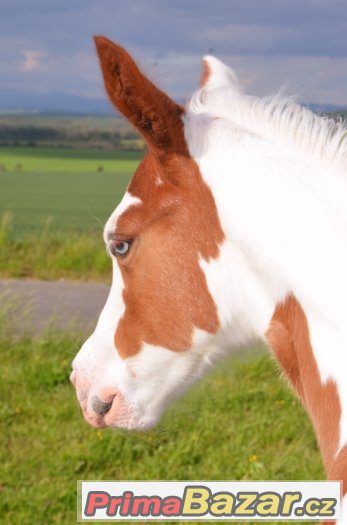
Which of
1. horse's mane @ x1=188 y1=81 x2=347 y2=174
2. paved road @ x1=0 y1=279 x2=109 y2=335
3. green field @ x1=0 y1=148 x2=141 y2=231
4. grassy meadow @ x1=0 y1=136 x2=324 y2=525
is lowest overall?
green field @ x1=0 y1=148 x2=141 y2=231

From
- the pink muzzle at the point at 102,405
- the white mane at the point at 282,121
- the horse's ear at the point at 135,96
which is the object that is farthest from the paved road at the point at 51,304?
→ the horse's ear at the point at 135,96

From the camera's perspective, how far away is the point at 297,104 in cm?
229

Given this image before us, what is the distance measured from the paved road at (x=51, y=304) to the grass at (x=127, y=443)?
100 cm

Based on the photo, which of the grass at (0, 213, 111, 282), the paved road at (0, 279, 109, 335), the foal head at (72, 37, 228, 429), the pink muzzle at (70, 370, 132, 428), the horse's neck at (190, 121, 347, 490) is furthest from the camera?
the grass at (0, 213, 111, 282)

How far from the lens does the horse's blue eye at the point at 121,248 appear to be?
235 cm

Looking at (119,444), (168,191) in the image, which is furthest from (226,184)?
(119,444)

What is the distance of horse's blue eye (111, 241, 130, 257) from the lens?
2346 mm

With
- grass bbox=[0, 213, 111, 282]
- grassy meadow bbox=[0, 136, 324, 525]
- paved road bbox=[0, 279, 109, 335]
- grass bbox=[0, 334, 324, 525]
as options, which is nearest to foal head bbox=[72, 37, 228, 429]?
grassy meadow bbox=[0, 136, 324, 525]

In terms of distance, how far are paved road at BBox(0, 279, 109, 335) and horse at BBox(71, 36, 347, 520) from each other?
156 inches

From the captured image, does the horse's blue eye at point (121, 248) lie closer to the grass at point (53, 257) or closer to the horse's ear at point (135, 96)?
the horse's ear at point (135, 96)

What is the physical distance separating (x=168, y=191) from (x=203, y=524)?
90.4 inches

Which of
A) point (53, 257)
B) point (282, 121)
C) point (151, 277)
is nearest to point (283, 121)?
point (282, 121)

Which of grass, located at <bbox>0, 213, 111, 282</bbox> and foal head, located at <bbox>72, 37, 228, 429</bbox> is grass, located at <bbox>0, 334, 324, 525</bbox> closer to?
foal head, located at <bbox>72, 37, 228, 429</bbox>

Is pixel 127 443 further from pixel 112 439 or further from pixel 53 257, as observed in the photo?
pixel 53 257
